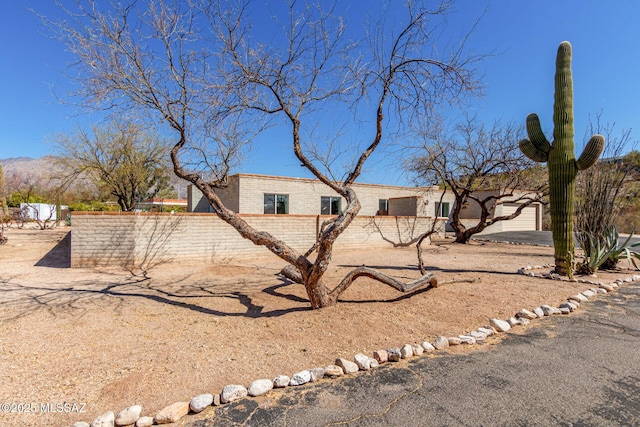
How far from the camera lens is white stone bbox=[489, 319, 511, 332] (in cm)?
381

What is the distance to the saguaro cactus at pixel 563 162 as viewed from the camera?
685cm

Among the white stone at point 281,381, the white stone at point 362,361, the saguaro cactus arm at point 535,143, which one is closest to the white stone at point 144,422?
the white stone at point 281,381

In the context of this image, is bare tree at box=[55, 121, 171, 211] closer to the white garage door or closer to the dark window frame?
the dark window frame

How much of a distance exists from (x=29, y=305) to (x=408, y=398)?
5.57 meters

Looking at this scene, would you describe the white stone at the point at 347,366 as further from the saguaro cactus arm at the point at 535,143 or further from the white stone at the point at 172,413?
the saguaro cactus arm at the point at 535,143

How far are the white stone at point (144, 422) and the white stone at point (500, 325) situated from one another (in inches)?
143

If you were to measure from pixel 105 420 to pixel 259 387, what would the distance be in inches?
40.0

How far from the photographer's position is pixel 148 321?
417 centimetres

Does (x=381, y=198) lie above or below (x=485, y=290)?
above

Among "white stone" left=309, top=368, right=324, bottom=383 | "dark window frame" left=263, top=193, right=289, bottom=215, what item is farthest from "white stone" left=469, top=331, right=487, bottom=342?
"dark window frame" left=263, top=193, right=289, bottom=215

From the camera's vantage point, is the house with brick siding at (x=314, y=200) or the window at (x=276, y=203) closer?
the house with brick siding at (x=314, y=200)

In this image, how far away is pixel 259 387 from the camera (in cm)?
250

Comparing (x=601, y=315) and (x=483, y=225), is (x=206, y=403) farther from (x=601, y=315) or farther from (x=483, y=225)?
(x=483, y=225)

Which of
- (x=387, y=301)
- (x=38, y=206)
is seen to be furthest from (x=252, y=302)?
(x=38, y=206)
